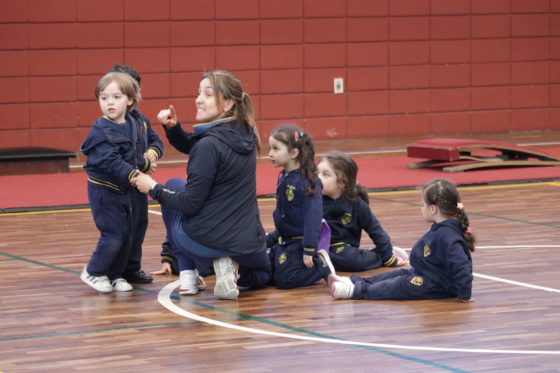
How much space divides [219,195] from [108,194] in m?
0.58

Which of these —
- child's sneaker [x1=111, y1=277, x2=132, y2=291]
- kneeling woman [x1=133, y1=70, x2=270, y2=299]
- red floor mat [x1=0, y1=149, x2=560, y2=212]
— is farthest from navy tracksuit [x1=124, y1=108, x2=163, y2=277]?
red floor mat [x1=0, y1=149, x2=560, y2=212]

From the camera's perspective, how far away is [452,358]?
4133 mm

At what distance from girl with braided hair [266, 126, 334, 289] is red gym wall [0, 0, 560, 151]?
23.3 feet

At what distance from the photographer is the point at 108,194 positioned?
5.40 meters

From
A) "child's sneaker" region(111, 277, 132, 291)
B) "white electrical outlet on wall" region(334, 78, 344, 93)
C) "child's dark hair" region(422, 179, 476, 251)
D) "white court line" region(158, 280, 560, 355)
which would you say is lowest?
"white court line" region(158, 280, 560, 355)

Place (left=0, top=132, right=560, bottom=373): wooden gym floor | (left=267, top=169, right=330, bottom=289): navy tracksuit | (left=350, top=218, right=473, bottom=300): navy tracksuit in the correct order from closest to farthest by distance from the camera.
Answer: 1. (left=0, top=132, right=560, bottom=373): wooden gym floor
2. (left=350, top=218, right=473, bottom=300): navy tracksuit
3. (left=267, top=169, right=330, bottom=289): navy tracksuit

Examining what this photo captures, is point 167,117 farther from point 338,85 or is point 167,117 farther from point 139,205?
point 338,85

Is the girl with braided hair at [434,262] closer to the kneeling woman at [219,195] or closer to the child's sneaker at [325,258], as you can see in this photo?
the child's sneaker at [325,258]

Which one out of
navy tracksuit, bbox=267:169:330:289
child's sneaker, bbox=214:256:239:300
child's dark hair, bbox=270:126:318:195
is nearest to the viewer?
child's sneaker, bbox=214:256:239:300

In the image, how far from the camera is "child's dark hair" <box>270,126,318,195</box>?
5547 mm

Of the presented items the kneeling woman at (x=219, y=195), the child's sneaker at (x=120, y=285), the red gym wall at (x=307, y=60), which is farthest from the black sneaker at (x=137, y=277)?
the red gym wall at (x=307, y=60)

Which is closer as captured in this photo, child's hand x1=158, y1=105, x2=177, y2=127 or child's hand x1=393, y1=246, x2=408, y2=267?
child's hand x1=158, y1=105, x2=177, y2=127

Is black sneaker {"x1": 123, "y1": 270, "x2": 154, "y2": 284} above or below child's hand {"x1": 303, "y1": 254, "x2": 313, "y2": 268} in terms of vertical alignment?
below

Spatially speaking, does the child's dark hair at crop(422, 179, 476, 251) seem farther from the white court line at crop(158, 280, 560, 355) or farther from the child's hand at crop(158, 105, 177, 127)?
the child's hand at crop(158, 105, 177, 127)
